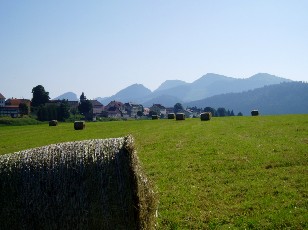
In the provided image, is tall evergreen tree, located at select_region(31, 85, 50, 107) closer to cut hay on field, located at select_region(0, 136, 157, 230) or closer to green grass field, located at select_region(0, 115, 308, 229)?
green grass field, located at select_region(0, 115, 308, 229)

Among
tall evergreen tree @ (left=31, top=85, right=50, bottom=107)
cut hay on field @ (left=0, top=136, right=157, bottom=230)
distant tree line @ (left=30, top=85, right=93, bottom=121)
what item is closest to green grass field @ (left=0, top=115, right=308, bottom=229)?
cut hay on field @ (left=0, top=136, right=157, bottom=230)

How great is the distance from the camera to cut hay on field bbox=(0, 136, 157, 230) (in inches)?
327

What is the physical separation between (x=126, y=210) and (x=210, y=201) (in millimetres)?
4767

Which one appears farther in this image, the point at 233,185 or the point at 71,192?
the point at 233,185

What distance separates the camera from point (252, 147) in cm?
2209

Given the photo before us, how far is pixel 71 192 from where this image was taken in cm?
833

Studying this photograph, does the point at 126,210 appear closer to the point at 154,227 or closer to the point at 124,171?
the point at 124,171

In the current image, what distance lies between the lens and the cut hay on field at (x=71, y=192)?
Result: 830 centimetres

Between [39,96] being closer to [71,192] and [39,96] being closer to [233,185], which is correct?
[233,185]

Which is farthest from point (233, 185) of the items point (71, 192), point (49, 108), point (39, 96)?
point (39, 96)

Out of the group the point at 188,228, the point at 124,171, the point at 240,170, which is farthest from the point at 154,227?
the point at 240,170

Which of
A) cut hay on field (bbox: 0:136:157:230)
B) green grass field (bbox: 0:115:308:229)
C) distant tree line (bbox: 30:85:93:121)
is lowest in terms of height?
green grass field (bbox: 0:115:308:229)

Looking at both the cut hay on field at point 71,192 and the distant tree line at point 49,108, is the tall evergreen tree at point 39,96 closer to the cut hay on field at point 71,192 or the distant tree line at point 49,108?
the distant tree line at point 49,108

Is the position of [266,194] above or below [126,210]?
below
